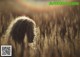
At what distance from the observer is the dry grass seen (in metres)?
1.74

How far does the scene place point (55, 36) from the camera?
174 cm

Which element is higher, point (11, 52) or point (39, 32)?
point (39, 32)

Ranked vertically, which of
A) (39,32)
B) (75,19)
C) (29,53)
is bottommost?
(29,53)

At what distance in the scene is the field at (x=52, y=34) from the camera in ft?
5.70

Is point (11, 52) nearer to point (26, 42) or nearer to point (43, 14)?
point (26, 42)

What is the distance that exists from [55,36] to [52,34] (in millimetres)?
31

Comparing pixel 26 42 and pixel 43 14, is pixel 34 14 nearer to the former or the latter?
pixel 43 14

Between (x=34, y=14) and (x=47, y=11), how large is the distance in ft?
0.38

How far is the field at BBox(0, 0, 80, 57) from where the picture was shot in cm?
174

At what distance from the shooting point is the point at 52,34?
1.74 metres

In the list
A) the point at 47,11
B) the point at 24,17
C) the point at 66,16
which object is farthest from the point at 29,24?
the point at 66,16

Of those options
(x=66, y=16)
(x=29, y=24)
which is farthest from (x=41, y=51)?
(x=66, y=16)

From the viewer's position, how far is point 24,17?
1739 mm

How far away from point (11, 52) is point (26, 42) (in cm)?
15
